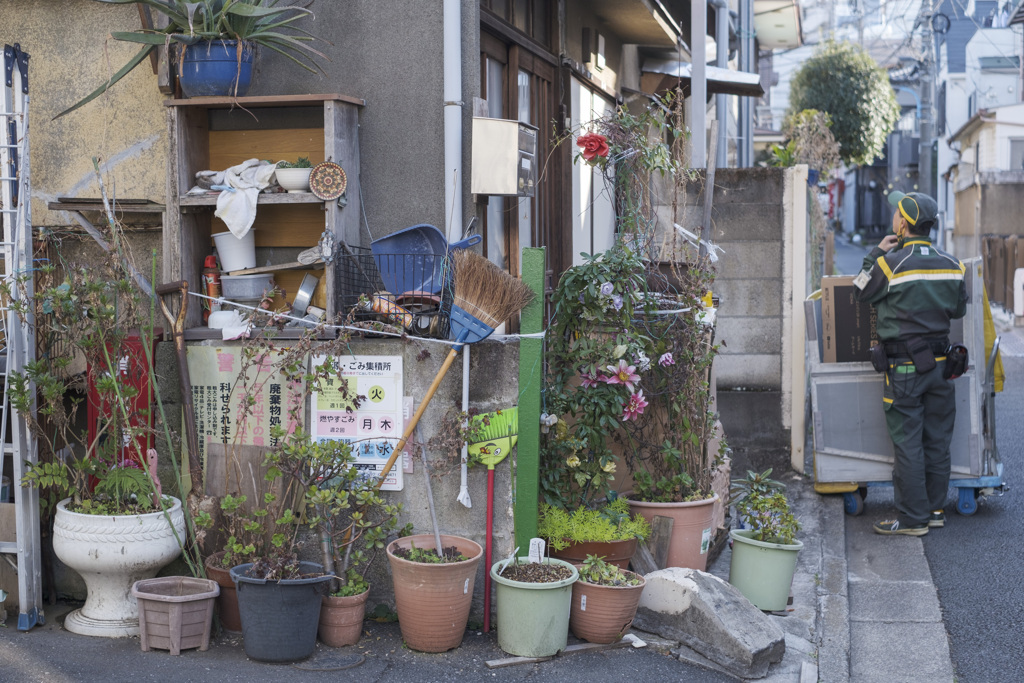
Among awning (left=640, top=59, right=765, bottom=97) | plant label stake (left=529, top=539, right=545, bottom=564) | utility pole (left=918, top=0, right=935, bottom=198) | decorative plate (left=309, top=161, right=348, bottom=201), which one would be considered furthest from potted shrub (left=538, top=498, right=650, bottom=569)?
utility pole (left=918, top=0, right=935, bottom=198)

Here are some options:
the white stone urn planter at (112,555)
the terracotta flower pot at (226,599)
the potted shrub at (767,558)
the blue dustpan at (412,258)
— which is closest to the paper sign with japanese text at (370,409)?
the blue dustpan at (412,258)

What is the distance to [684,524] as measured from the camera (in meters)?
5.45

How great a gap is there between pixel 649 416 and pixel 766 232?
328 cm

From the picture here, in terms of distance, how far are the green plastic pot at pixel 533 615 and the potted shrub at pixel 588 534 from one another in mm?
433

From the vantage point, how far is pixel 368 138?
5332 mm

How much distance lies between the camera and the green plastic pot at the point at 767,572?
539 centimetres

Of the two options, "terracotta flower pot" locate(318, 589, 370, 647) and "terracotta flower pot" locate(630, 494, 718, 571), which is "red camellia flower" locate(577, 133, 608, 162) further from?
"terracotta flower pot" locate(318, 589, 370, 647)

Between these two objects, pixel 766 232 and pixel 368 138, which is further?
pixel 766 232

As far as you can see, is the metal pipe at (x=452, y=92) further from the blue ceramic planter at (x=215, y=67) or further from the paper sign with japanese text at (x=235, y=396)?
the paper sign with japanese text at (x=235, y=396)

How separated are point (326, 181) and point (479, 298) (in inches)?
40.9

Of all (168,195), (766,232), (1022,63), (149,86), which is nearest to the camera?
(168,195)

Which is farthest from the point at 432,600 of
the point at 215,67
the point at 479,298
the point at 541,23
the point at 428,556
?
the point at 541,23

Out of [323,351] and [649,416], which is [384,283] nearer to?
[323,351]

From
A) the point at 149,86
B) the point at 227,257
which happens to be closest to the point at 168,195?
the point at 227,257
